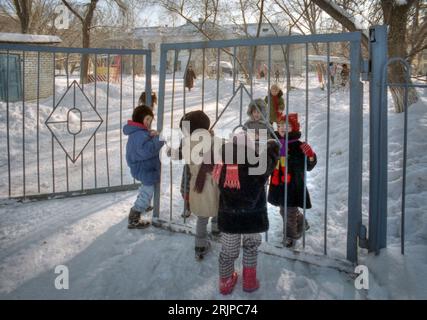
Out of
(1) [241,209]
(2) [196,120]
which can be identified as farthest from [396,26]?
(1) [241,209]

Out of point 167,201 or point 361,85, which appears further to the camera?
point 167,201

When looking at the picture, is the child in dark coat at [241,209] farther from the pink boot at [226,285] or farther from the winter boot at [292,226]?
the winter boot at [292,226]

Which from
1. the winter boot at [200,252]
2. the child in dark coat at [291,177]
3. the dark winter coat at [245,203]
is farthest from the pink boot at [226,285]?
the child in dark coat at [291,177]

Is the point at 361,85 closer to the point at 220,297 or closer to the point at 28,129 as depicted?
the point at 220,297

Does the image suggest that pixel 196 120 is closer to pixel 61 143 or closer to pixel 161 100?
pixel 161 100

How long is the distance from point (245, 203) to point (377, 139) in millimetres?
1059

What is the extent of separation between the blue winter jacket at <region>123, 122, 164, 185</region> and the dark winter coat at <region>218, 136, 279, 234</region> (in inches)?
49.8

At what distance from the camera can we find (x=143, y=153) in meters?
3.79

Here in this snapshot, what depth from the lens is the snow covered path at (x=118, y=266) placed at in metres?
2.76

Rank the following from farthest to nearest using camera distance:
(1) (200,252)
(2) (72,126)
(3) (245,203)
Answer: (2) (72,126), (1) (200,252), (3) (245,203)

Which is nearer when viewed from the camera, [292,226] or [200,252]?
[200,252]
